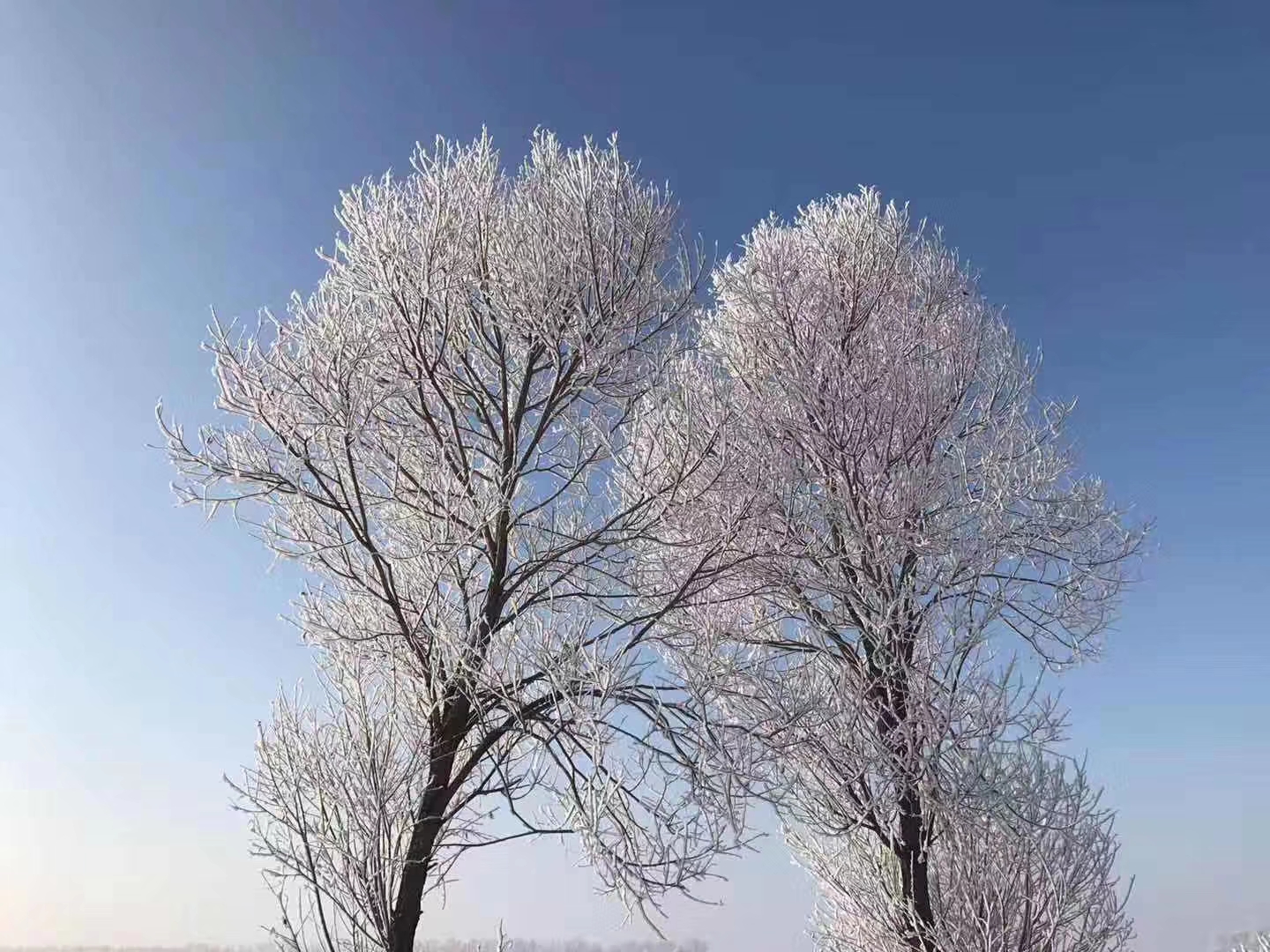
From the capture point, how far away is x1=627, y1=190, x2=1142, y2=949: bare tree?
22.8 feet

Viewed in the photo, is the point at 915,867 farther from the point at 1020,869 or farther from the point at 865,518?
the point at 865,518

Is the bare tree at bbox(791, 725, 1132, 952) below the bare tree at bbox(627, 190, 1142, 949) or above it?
below

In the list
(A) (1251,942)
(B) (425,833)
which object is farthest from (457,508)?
(A) (1251,942)

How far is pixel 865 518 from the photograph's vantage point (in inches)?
301

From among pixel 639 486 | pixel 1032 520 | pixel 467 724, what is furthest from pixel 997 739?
pixel 467 724

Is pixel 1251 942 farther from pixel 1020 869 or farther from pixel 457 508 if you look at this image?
pixel 457 508

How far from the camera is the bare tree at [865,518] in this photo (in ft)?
22.8

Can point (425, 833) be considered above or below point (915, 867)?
above

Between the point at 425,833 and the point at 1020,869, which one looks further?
the point at 1020,869

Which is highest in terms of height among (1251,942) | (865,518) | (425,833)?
(865,518)

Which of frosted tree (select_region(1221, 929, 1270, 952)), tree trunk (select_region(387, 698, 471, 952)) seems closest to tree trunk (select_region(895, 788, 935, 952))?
frosted tree (select_region(1221, 929, 1270, 952))

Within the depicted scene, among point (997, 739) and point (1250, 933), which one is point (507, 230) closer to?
point (997, 739)

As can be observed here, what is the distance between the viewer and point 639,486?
284 inches

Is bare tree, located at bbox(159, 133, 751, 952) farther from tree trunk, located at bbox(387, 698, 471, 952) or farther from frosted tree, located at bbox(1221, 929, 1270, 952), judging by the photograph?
frosted tree, located at bbox(1221, 929, 1270, 952)
